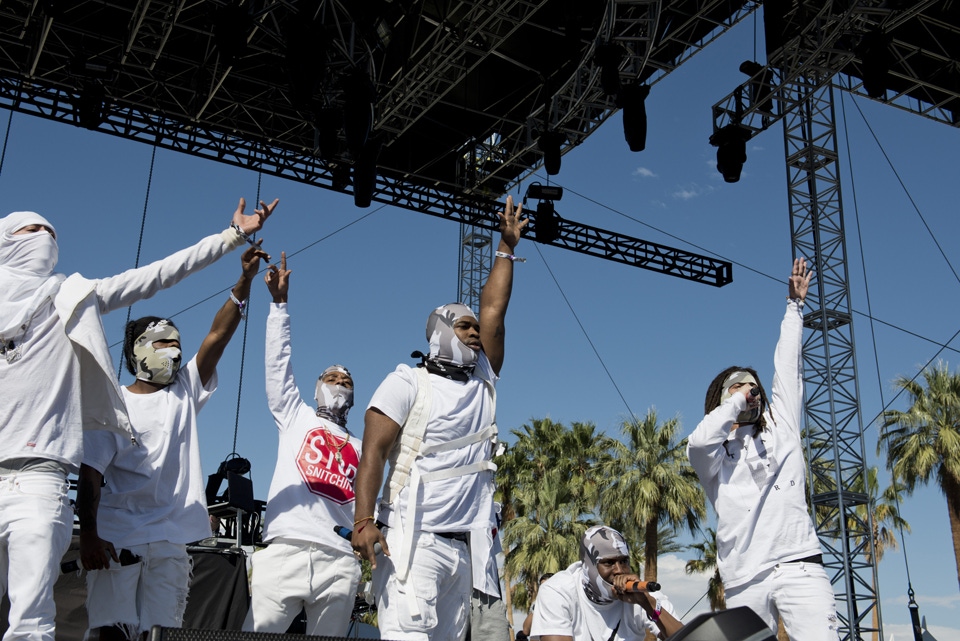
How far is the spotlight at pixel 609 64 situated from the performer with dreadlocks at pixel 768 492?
8.34 meters

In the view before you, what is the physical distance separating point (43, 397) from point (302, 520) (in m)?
1.35

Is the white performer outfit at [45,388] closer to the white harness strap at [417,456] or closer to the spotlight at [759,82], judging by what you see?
the white harness strap at [417,456]

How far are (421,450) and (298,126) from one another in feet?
39.6

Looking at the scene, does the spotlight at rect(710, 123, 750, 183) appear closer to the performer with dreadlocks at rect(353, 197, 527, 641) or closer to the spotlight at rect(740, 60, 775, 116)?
the spotlight at rect(740, 60, 775, 116)

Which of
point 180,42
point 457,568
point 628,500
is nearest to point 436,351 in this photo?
point 457,568

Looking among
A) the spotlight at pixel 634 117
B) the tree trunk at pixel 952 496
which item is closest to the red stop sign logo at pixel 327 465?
the spotlight at pixel 634 117

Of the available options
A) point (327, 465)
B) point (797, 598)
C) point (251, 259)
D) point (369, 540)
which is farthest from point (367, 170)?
point (369, 540)

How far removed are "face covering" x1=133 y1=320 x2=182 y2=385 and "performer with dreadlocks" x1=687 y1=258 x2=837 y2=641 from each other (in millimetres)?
2209

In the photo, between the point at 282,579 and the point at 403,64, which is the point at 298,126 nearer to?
the point at 403,64

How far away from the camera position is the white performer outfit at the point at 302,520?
4000 mm

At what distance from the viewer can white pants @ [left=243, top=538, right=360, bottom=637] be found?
3980 mm

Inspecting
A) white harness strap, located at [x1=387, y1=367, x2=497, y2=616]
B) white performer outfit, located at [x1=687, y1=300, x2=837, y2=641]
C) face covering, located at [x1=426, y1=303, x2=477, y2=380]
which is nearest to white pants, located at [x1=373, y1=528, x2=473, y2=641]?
white harness strap, located at [x1=387, y1=367, x2=497, y2=616]

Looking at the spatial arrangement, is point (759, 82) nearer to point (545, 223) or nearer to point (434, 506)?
point (545, 223)

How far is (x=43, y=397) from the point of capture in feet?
10.0
